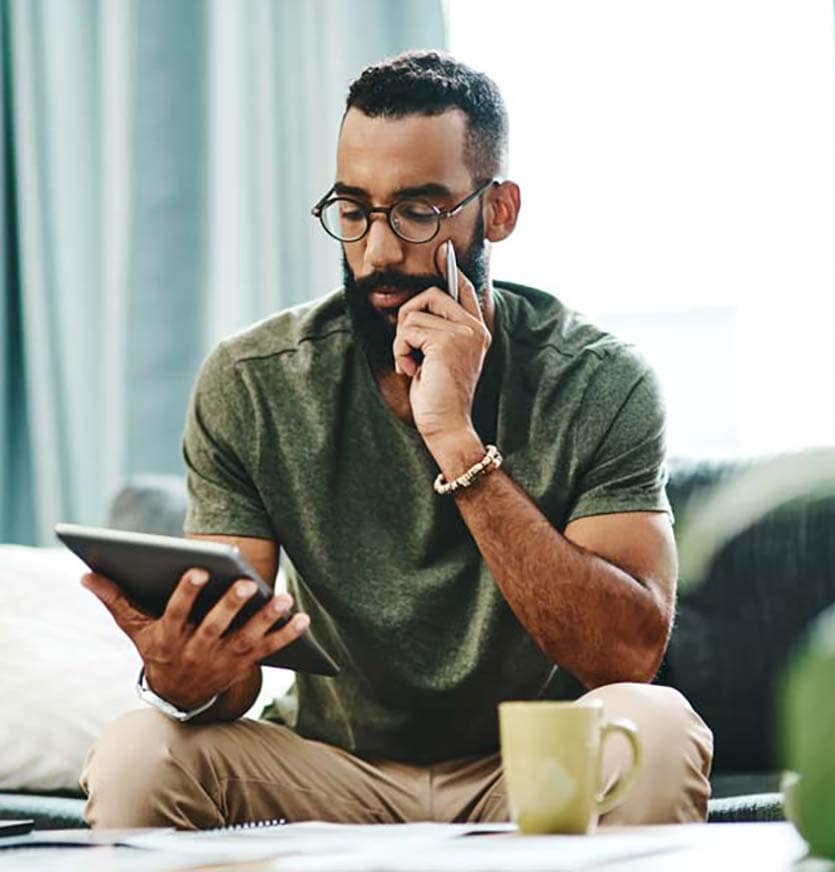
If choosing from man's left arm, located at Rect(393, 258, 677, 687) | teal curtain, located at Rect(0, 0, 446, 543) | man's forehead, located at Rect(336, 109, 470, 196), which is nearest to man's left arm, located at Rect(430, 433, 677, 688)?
man's left arm, located at Rect(393, 258, 677, 687)

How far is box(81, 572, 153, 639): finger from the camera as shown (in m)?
1.63

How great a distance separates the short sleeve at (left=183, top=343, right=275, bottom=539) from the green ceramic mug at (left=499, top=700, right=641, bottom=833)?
835 millimetres

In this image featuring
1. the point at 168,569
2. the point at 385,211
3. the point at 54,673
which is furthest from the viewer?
the point at 54,673

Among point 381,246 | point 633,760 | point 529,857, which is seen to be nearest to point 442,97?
point 381,246

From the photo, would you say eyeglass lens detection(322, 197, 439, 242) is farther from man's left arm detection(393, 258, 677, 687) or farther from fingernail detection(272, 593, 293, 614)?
fingernail detection(272, 593, 293, 614)

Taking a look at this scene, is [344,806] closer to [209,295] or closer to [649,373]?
[649,373]

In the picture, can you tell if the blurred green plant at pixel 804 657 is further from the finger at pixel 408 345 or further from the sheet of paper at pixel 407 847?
the finger at pixel 408 345

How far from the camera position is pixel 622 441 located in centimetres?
193

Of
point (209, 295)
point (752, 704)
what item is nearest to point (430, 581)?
point (752, 704)

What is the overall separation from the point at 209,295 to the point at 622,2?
1.00 m

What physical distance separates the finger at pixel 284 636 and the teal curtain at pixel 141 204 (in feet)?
5.39

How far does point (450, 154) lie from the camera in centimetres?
203

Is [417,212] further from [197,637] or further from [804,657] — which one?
[804,657]

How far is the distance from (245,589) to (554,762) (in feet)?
1.60
